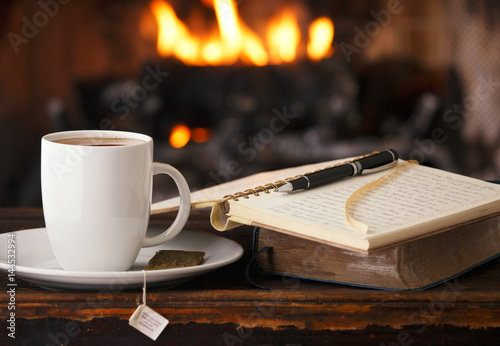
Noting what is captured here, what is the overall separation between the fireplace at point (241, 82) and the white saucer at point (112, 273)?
4.06ft

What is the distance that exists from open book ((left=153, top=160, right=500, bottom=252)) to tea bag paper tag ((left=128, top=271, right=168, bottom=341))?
0.10 m

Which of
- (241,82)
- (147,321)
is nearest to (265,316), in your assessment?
(147,321)

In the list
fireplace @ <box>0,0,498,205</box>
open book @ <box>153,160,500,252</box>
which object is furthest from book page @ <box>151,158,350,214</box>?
fireplace @ <box>0,0,498,205</box>

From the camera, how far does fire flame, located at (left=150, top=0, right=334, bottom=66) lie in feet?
6.17

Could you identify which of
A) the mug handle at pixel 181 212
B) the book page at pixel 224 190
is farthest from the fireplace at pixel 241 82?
the mug handle at pixel 181 212

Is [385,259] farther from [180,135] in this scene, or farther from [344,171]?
[180,135]

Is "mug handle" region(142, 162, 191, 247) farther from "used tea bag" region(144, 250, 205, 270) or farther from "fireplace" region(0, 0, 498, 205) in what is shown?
"fireplace" region(0, 0, 498, 205)

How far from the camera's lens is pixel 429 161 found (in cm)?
189

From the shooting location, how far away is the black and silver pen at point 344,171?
0.61m

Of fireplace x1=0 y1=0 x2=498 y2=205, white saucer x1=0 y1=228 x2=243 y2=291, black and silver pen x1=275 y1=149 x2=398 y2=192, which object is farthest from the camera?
fireplace x1=0 y1=0 x2=498 y2=205

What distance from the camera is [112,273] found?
510mm

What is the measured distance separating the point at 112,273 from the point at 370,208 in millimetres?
238

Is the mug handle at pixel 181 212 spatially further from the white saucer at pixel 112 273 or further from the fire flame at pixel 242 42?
the fire flame at pixel 242 42

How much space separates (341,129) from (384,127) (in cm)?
13
